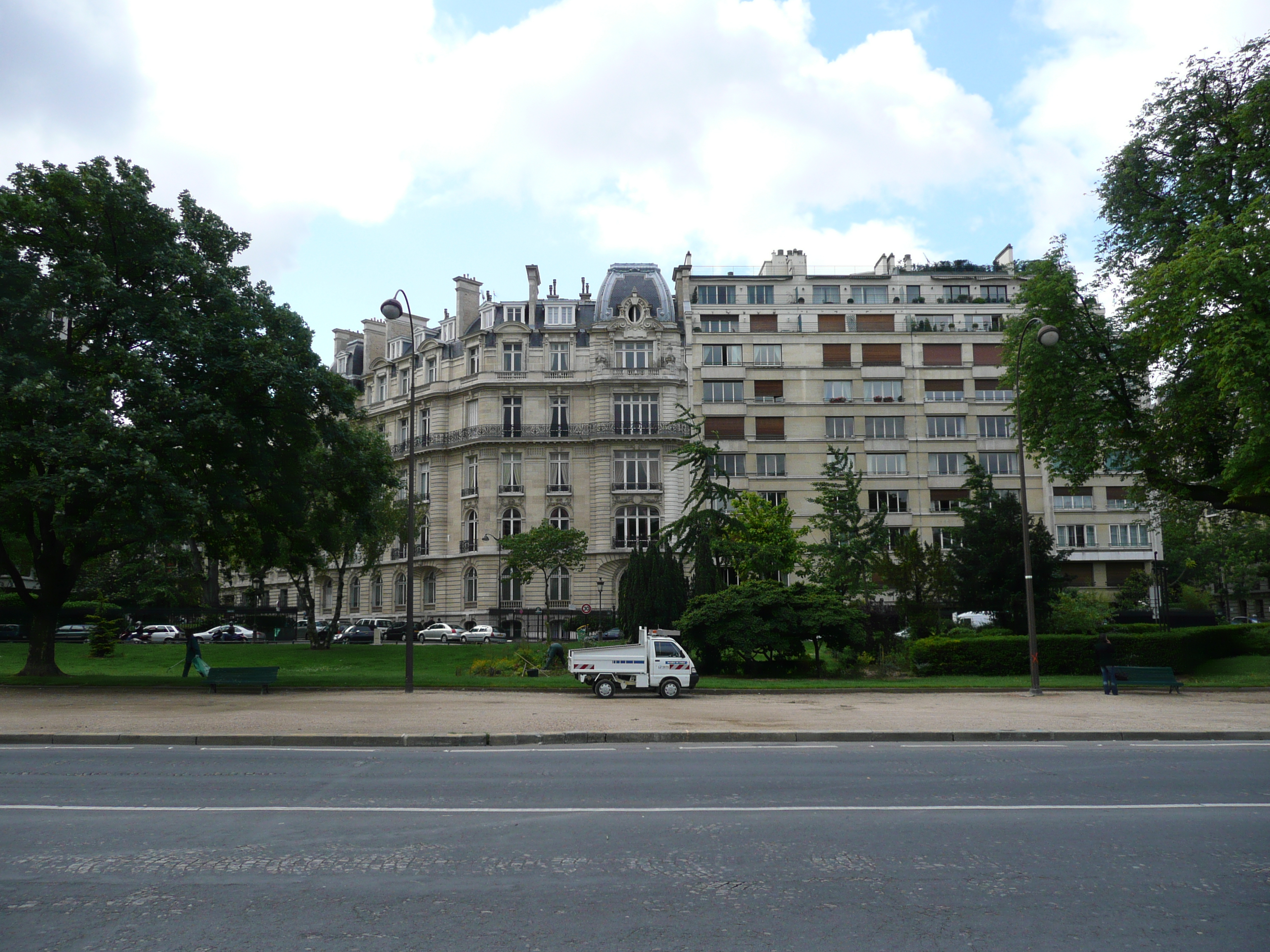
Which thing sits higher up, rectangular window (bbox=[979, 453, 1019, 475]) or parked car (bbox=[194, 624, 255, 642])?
rectangular window (bbox=[979, 453, 1019, 475])

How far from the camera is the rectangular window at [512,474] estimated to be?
6278 centimetres

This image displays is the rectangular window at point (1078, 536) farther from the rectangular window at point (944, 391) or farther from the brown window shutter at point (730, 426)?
the brown window shutter at point (730, 426)

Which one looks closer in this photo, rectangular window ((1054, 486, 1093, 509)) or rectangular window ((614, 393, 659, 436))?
rectangular window ((614, 393, 659, 436))

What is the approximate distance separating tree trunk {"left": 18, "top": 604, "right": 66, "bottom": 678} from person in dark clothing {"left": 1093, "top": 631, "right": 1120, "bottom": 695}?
28.6 meters

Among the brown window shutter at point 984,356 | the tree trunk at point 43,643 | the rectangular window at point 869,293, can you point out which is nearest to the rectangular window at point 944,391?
the brown window shutter at point 984,356

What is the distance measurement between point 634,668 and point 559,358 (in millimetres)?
41971

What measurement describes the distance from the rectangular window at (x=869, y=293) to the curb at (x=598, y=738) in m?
53.4

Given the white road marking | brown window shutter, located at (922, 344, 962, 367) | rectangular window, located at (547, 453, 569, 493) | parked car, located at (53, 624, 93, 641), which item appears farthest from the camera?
brown window shutter, located at (922, 344, 962, 367)

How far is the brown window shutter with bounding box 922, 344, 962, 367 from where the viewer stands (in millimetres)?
65375

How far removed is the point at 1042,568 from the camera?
122ft

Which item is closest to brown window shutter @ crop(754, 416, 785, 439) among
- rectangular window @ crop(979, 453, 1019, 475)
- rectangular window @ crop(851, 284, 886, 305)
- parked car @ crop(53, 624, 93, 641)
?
rectangular window @ crop(851, 284, 886, 305)

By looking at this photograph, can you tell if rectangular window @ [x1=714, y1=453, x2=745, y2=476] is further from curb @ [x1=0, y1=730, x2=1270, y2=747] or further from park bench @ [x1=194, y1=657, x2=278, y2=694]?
curb @ [x1=0, y1=730, x2=1270, y2=747]

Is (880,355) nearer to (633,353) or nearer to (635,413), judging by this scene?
(633,353)

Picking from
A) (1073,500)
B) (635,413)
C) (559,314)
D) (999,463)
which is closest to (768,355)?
(635,413)
